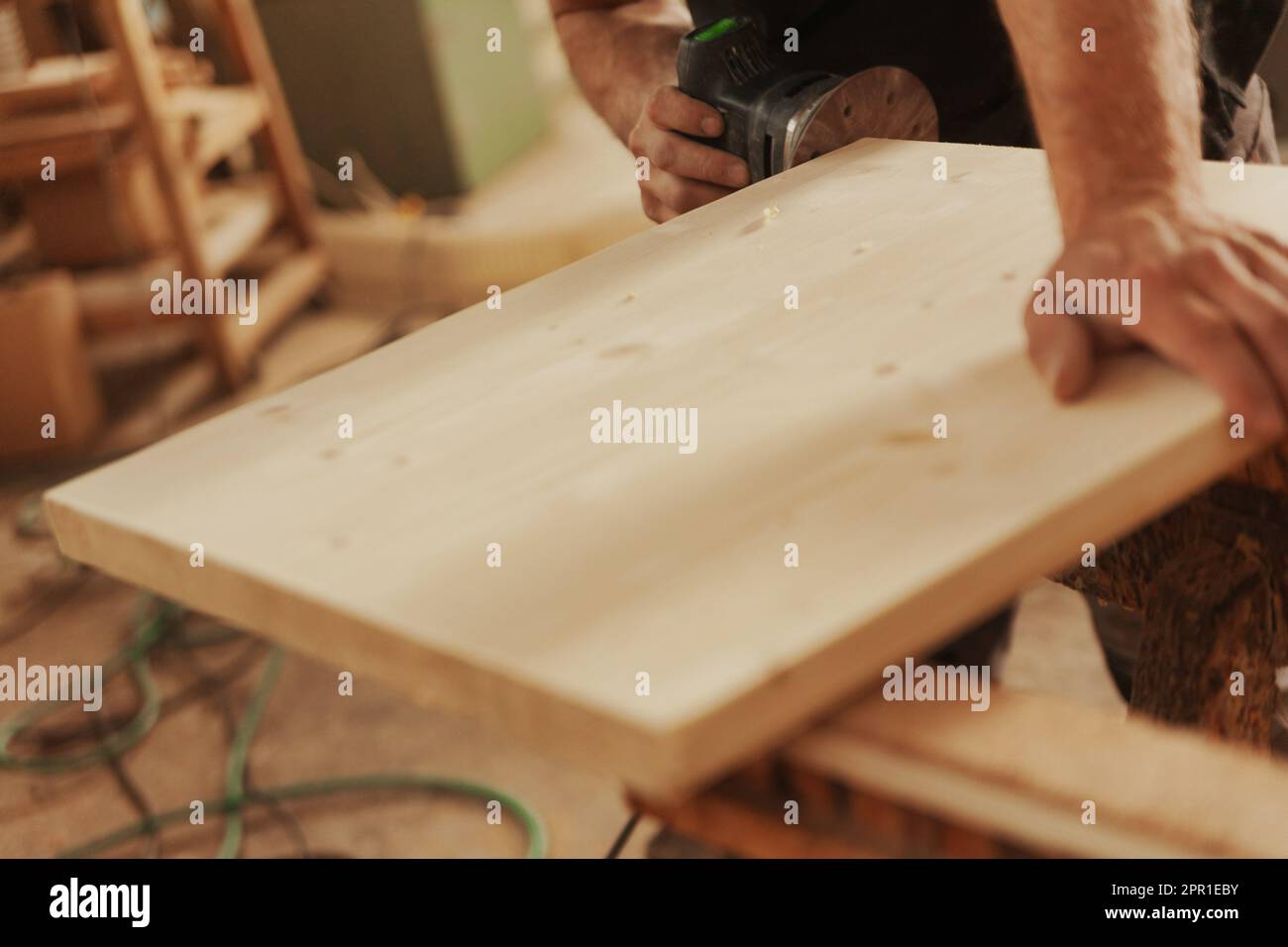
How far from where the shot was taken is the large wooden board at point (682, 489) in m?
0.51

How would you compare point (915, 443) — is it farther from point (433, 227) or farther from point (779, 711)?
point (433, 227)

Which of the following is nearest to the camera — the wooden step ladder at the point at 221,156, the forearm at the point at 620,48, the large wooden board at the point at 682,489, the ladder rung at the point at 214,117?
the large wooden board at the point at 682,489

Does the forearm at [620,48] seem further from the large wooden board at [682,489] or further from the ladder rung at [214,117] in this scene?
the ladder rung at [214,117]

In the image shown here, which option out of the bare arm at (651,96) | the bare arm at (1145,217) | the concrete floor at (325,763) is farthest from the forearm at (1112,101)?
the concrete floor at (325,763)

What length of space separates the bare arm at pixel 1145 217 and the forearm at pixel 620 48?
1.97ft

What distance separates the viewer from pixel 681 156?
45.2 inches

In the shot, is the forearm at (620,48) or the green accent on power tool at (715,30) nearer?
the green accent on power tool at (715,30)

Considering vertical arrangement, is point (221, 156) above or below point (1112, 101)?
below

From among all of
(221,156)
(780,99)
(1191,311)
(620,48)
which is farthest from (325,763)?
(221,156)

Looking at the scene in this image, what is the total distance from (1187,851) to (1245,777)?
52mm

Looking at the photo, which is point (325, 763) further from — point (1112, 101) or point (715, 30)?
point (1112, 101)

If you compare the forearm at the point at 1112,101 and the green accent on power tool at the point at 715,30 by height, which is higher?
the green accent on power tool at the point at 715,30

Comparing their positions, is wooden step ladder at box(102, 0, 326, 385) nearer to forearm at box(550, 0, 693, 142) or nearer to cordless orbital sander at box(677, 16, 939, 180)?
forearm at box(550, 0, 693, 142)

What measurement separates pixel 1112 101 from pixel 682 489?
0.38 m
